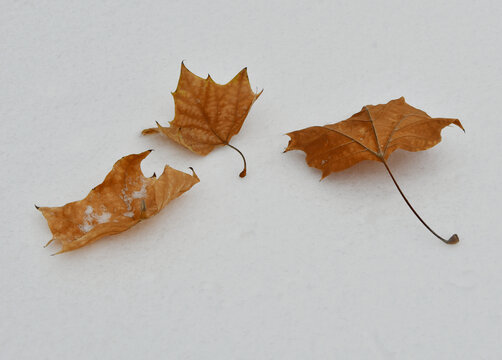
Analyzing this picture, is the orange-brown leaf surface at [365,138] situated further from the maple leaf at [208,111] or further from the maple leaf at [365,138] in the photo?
the maple leaf at [208,111]

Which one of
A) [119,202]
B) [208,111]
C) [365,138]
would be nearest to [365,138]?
[365,138]

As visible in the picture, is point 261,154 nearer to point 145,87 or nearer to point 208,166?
point 208,166

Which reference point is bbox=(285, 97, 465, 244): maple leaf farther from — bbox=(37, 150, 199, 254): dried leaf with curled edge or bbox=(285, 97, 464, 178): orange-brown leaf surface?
bbox=(37, 150, 199, 254): dried leaf with curled edge

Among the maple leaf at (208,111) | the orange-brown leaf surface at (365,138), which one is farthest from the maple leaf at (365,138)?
the maple leaf at (208,111)

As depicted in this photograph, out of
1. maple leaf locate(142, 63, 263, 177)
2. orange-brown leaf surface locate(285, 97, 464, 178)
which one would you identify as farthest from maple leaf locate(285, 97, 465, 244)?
maple leaf locate(142, 63, 263, 177)

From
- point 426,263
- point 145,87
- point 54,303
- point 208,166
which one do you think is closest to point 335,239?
point 426,263

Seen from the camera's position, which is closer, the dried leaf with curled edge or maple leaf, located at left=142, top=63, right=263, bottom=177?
the dried leaf with curled edge
